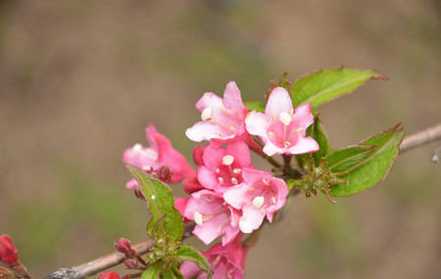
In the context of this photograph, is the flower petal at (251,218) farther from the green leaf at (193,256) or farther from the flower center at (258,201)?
the green leaf at (193,256)

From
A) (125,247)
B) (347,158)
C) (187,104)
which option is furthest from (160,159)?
(187,104)

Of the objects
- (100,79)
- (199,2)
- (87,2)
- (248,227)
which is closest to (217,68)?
(199,2)

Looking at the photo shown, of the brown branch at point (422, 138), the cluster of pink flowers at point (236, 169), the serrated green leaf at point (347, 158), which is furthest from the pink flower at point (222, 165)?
the brown branch at point (422, 138)

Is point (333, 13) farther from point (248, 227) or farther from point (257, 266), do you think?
point (248, 227)

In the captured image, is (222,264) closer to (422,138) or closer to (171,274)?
(171,274)

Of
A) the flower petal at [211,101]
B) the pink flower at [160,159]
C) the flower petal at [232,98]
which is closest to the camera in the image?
the flower petal at [232,98]

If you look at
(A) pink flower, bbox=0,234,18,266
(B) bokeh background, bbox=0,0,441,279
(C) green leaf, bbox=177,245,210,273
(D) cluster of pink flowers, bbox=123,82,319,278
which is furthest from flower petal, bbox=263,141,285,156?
(B) bokeh background, bbox=0,0,441,279
